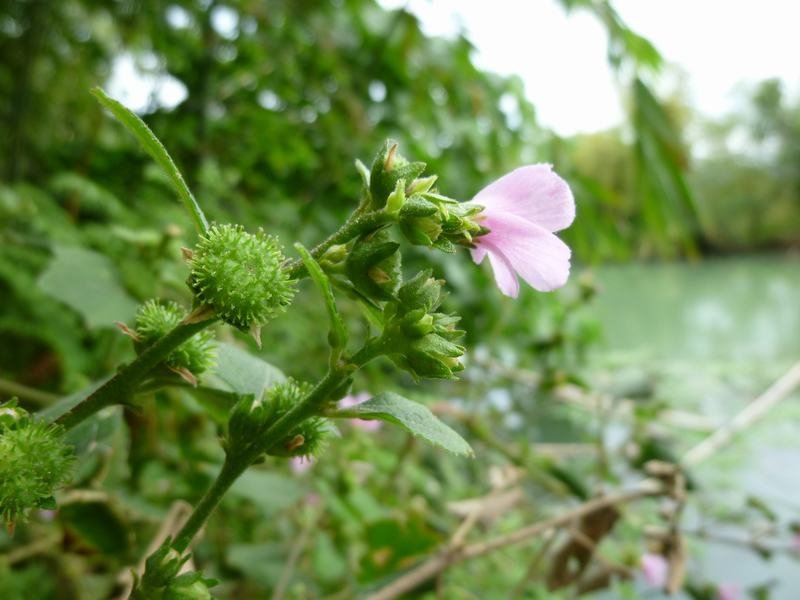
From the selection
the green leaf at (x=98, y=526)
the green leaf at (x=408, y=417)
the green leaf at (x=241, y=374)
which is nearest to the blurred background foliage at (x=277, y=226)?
the green leaf at (x=98, y=526)

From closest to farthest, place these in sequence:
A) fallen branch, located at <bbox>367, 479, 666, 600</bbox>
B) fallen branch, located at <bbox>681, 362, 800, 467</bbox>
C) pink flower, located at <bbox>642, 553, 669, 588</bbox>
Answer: fallen branch, located at <bbox>367, 479, 666, 600</bbox> < pink flower, located at <bbox>642, 553, 669, 588</bbox> < fallen branch, located at <bbox>681, 362, 800, 467</bbox>

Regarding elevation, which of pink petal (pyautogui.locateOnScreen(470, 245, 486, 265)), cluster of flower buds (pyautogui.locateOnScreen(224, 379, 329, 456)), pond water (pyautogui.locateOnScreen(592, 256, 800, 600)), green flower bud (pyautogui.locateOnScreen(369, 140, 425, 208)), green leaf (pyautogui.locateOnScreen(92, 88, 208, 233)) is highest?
pond water (pyautogui.locateOnScreen(592, 256, 800, 600))

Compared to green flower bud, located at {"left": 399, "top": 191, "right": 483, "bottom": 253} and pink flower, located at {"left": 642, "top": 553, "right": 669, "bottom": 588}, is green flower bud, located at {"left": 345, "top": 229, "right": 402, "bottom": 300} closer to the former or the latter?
green flower bud, located at {"left": 399, "top": 191, "right": 483, "bottom": 253}

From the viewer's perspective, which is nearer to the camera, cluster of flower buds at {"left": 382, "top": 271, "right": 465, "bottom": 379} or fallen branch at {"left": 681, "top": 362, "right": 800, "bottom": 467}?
cluster of flower buds at {"left": 382, "top": 271, "right": 465, "bottom": 379}

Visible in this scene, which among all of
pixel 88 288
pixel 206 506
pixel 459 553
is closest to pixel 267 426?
pixel 206 506

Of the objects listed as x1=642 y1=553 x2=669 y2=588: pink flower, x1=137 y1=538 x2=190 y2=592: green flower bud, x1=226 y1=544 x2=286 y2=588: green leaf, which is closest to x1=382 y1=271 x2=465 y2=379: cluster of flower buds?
x1=137 y1=538 x2=190 y2=592: green flower bud

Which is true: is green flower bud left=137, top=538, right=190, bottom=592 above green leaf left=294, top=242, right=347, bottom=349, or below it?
below

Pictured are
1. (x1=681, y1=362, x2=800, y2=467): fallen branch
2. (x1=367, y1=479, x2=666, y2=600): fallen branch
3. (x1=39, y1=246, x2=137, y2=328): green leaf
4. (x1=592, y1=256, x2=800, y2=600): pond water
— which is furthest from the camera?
(x1=592, y1=256, x2=800, y2=600): pond water
